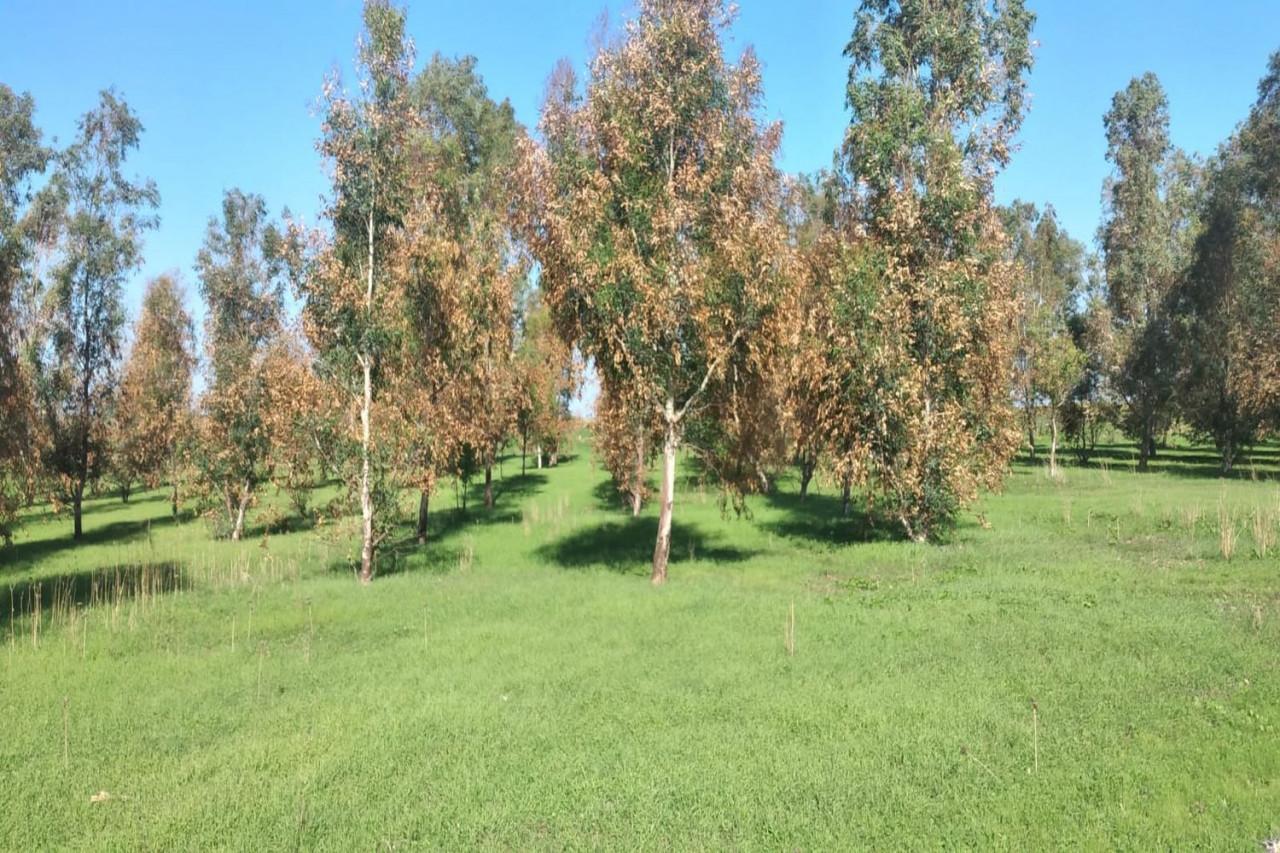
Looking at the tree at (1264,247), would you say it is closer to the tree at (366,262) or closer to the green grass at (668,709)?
the green grass at (668,709)

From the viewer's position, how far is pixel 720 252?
1845cm

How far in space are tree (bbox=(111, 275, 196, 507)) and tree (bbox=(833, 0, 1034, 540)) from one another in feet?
106

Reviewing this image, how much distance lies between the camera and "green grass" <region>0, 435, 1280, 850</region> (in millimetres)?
7047

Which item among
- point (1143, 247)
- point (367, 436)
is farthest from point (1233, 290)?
point (367, 436)

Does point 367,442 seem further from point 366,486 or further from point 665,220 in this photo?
point 665,220

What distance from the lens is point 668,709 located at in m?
9.77

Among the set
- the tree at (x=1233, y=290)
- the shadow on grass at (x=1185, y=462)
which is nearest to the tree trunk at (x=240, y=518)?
the shadow on grass at (x=1185, y=462)

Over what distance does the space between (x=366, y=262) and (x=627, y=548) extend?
11.4 m

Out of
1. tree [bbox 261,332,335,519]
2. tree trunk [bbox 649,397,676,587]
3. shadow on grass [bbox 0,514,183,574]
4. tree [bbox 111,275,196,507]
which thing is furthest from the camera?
tree [bbox 111,275,196,507]

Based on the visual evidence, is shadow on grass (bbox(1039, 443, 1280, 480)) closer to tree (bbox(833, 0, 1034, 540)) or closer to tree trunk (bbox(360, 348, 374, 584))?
tree (bbox(833, 0, 1034, 540))

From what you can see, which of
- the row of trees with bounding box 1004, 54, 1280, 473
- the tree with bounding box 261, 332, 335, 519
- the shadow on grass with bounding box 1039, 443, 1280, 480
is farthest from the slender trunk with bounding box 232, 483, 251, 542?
the shadow on grass with bounding box 1039, 443, 1280, 480

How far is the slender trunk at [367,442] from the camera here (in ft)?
68.6

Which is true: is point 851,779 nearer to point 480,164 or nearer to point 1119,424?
point 480,164

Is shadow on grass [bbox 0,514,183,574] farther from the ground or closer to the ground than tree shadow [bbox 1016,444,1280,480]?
closer to the ground
